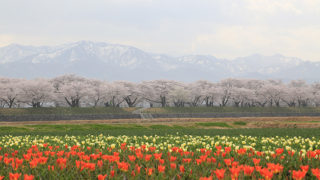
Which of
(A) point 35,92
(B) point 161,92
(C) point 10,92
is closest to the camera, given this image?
(C) point 10,92

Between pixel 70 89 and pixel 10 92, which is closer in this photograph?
pixel 10 92

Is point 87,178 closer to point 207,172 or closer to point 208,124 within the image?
point 207,172

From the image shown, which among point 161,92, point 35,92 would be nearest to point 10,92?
point 35,92

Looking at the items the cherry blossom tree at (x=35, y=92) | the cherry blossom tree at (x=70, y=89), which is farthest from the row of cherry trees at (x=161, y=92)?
the cherry blossom tree at (x=35, y=92)

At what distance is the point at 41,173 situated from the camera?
721cm

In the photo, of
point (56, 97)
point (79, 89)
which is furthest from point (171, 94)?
point (56, 97)

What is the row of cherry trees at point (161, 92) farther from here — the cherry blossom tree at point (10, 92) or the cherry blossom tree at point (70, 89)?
the cherry blossom tree at point (10, 92)

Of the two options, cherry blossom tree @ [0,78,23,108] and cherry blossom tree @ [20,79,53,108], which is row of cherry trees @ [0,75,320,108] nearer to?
cherry blossom tree @ [20,79,53,108]

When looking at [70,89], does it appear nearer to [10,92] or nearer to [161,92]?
[10,92]

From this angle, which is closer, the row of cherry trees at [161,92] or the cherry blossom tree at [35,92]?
the cherry blossom tree at [35,92]

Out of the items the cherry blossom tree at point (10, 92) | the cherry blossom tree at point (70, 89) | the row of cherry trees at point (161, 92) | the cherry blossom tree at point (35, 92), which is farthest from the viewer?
the row of cherry trees at point (161, 92)

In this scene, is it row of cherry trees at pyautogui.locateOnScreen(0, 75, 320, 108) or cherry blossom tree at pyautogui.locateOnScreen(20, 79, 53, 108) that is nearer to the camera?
cherry blossom tree at pyautogui.locateOnScreen(20, 79, 53, 108)

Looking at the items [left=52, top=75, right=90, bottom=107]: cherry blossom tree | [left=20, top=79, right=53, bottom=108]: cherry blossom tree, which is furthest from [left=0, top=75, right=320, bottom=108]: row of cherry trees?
[left=20, top=79, right=53, bottom=108]: cherry blossom tree

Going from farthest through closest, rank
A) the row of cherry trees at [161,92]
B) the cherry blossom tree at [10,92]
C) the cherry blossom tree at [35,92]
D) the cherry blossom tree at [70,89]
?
the row of cherry trees at [161,92] → the cherry blossom tree at [70,89] → the cherry blossom tree at [35,92] → the cherry blossom tree at [10,92]
